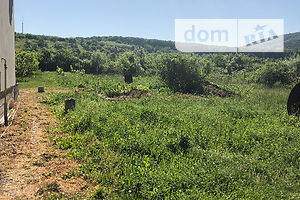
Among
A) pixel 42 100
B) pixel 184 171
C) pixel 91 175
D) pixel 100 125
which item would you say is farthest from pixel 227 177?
pixel 42 100

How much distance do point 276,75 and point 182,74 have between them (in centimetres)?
980

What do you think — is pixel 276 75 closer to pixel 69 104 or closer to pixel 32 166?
pixel 69 104

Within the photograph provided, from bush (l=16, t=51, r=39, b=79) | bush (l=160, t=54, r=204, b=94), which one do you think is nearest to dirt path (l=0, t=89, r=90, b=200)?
bush (l=160, t=54, r=204, b=94)

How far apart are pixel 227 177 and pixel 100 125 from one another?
4330 mm

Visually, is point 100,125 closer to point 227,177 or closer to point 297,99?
point 227,177

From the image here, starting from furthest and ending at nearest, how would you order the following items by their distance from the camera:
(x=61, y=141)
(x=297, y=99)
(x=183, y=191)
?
(x=297, y=99) → (x=61, y=141) → (x=183, y=191)

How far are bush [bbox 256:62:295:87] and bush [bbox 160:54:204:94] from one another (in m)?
7.66

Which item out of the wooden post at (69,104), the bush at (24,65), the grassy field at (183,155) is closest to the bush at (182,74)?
the grassy field at (183,155)

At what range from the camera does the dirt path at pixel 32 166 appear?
397cm

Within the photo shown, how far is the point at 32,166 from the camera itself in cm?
486

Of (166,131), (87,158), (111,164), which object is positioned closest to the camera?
(111,164)

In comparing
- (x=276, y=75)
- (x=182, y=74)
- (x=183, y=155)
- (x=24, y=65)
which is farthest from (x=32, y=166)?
(x=276, y=75)

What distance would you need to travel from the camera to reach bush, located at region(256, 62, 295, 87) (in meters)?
22.0

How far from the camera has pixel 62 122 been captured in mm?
8055
